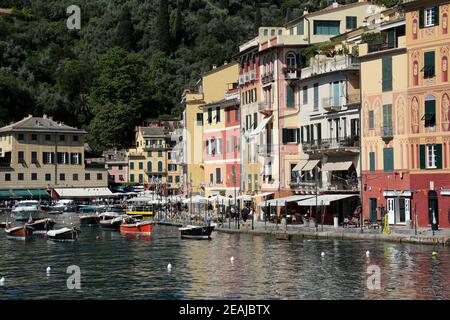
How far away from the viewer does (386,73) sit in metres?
76.4

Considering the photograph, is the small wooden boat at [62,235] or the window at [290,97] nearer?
the small wooden boat at [62,235]

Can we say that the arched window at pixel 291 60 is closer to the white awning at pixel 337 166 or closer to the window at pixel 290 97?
the window at pixel 290 97

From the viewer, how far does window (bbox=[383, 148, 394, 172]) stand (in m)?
76.1

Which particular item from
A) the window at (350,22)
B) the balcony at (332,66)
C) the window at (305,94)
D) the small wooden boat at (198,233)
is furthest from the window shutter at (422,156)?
the window at (350,22)

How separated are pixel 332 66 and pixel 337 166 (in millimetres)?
8000

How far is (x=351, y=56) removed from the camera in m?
82.1

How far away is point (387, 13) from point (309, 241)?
2240 centimetres

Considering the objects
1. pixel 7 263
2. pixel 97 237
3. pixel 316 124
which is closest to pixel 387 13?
pixel 316 124

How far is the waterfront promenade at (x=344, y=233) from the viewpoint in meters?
63.7

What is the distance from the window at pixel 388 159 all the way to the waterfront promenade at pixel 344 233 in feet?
17.1

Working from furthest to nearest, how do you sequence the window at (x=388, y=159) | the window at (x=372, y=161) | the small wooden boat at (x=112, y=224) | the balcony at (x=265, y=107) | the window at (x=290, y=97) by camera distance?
1. the small wooden boat at (x=112, y=224)
2. the balcony at (x=265, y=107)
3. the window at (x=290, y=97)
4. the window at (x=372, y=161)
5. the window at (x=388, y=159)

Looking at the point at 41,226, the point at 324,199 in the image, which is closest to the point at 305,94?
the point at 324,199

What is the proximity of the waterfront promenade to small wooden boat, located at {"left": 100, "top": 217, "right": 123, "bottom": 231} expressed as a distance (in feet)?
38.3

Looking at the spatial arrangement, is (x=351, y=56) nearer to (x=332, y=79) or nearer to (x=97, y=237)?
(x=332, y=79)
